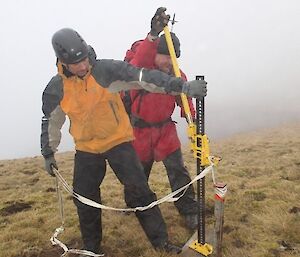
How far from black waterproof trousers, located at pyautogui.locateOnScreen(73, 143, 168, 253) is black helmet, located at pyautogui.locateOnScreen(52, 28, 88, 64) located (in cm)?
163

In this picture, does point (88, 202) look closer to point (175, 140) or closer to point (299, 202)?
point (175, 140)

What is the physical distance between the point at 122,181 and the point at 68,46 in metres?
2.39

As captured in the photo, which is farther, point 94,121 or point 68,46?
point 94,121

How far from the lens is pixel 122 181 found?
22.3 ft

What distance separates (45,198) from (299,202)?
22.8 feet

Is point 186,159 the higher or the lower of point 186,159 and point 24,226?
the lower

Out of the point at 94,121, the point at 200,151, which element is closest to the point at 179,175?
the point at 200,151

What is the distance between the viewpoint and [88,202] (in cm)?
667

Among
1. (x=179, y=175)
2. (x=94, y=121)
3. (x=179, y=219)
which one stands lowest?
(x=179, y=219)

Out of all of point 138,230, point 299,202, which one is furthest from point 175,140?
point 299,202

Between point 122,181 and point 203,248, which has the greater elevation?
point 122,181

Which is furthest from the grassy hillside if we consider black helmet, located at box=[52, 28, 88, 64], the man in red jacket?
black helmet, located at box=[52, 28, 88, 64]

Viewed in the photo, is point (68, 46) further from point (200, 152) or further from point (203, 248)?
point (203, 248)

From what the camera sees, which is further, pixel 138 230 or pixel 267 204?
pixel 267 204
